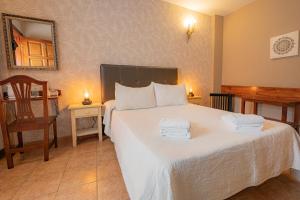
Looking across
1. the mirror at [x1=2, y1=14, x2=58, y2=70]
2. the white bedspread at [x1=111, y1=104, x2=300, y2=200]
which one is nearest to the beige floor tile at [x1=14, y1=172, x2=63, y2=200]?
the white bedspread at [x1=111, y1=104, x2=300, y2=200]

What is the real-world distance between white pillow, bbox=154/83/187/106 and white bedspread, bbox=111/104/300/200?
118cm

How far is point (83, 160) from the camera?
2.06 meters

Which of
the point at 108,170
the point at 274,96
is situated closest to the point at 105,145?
the point at 108,170

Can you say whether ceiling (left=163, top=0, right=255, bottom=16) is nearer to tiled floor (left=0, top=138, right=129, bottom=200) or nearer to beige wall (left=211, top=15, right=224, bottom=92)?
Result: beige wall (left=211, top=15, right=224, bottom=92)

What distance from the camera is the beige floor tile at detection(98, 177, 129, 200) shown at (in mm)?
1409

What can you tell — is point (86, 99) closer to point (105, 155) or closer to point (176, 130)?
point (105, 155)

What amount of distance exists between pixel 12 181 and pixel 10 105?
1231 millimetres

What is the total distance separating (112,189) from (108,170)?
1.12 feet

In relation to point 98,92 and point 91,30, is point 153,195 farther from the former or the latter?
point 91,30

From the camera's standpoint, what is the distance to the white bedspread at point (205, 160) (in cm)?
92

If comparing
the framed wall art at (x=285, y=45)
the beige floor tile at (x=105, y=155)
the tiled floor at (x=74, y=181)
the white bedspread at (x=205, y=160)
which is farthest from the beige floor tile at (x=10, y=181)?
the framed wall art at (x=285, y=45)

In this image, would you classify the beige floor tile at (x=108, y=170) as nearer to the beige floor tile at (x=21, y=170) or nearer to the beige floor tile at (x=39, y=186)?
the beige floor tile at (x=39, y=186)

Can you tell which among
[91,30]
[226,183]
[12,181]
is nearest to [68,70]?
[91,30]

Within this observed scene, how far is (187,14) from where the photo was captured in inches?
137
